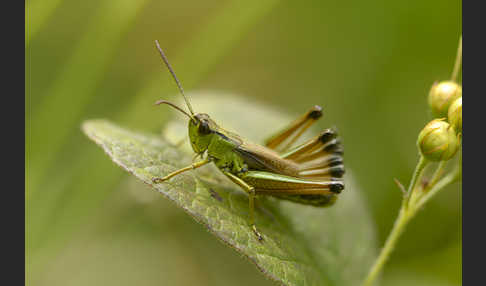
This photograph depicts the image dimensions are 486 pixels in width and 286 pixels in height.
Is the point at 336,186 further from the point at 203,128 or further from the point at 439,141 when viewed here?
the point at 203,128

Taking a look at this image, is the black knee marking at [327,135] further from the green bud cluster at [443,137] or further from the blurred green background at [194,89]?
the green bud cluster at [443,137]

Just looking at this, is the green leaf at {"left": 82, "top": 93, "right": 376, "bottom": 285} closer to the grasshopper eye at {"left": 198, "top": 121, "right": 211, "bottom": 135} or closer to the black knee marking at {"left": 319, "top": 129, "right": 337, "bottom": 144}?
the grasshopper eye at {"left": 198, "top": 121, "right": 211, "bottom": 135}

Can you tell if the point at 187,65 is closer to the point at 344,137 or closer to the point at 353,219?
the point at 344,137

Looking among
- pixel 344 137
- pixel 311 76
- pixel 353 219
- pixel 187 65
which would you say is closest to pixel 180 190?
pixel 353 219

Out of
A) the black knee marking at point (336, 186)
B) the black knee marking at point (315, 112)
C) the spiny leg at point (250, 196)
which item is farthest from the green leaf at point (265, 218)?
the black knee marking at point (315, 112)

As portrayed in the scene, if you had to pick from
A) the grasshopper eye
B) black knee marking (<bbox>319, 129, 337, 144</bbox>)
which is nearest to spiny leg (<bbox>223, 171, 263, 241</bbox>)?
the grasshopper eye

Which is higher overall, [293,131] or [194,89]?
[293,131]

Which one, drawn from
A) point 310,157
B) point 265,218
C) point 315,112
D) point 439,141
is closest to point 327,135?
point 310,157
